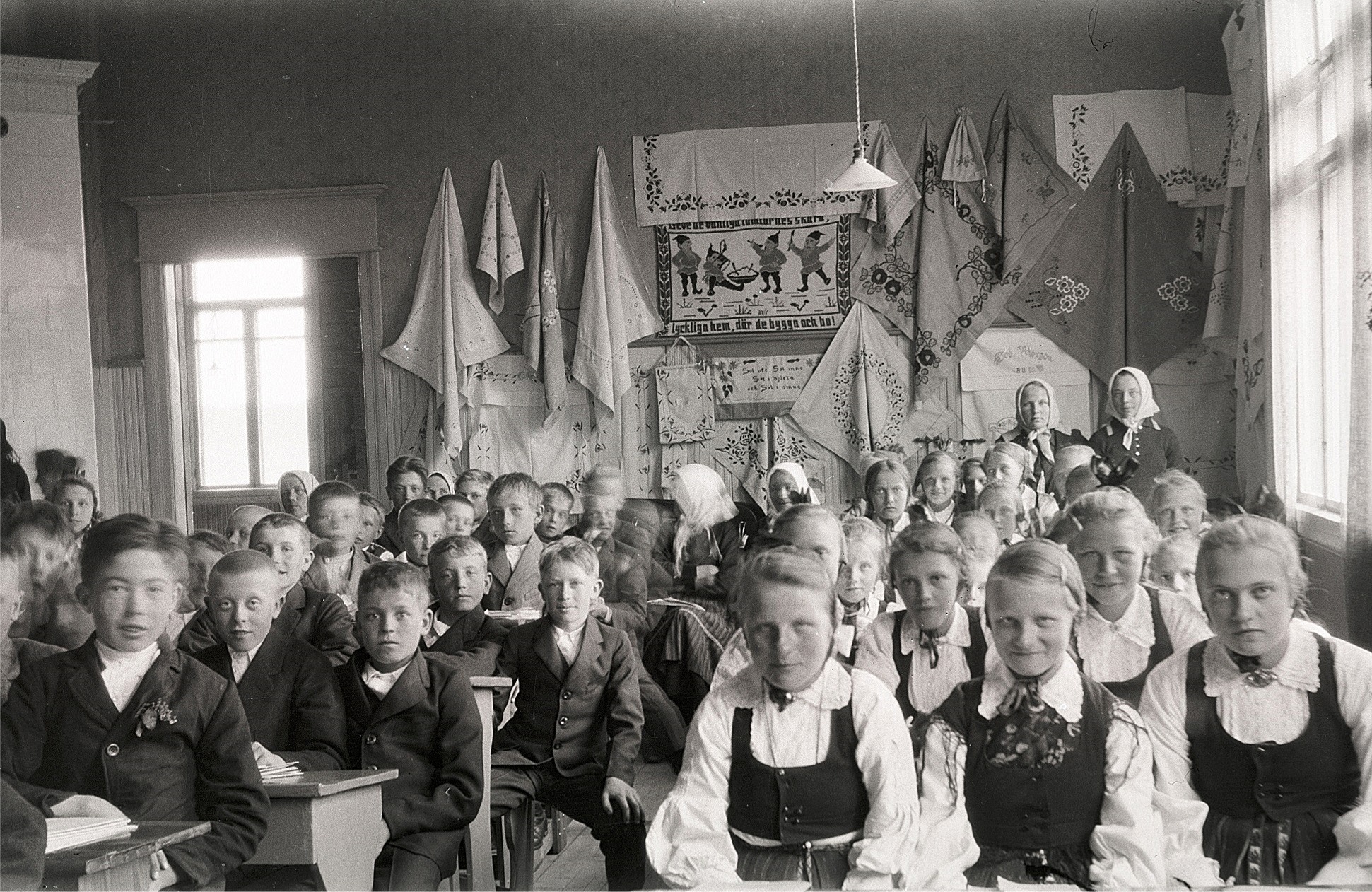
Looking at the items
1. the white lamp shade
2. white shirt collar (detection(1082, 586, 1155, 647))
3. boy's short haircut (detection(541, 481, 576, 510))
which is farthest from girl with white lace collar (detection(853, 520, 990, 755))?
boy's short haircut (detection(541, 481, 576, 510))

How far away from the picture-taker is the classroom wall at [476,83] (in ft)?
9.37

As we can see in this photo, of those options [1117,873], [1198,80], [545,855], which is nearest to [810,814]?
[1117,873]

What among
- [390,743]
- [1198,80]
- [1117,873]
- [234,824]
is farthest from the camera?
[1198,80]

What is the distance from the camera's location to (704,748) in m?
2.02

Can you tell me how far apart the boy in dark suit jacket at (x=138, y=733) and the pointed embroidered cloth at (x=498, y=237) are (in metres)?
1.14

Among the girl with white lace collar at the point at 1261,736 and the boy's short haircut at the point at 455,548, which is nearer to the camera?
the girl with white lace collar at the point at 1261,736

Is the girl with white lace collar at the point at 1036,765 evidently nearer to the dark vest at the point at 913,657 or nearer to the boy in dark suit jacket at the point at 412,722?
the dark vest at the point at 913,657

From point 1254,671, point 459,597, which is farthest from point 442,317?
point 1254,671

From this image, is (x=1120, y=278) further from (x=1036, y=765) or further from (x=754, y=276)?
(x=1036, y=765)

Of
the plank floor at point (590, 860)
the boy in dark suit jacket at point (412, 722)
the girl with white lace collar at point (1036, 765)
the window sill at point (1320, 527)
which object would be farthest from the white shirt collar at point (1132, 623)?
the boy in dark suit jacket at point (412, 722)

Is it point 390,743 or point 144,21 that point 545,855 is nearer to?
point 390,743

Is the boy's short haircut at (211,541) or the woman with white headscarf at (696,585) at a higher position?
the boy's short haircut at (211,541)

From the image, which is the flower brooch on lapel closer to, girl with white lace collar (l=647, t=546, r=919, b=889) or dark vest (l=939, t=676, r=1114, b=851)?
→ girl with white lace collar (l=647, t=546, r=919, b=889)

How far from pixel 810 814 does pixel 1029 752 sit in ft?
1.26
